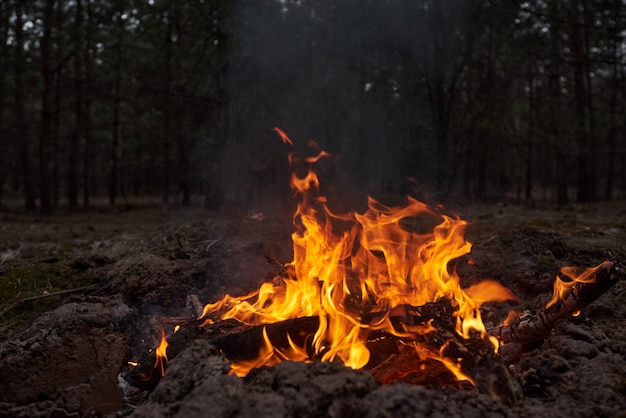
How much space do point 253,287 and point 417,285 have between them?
161 centimetres

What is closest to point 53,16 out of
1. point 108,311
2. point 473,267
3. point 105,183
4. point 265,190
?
point 265,190

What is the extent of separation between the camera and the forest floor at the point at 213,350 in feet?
7.60

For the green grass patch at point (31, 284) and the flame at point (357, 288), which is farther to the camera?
the green grass patch at point (31, 284)

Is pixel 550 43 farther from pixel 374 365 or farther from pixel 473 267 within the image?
pixel 374 365

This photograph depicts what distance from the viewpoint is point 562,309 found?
10.3 ft

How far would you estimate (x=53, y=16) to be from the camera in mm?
13648

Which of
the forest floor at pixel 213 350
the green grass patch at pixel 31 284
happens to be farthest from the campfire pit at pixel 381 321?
the green grass patch at pixel 31 284

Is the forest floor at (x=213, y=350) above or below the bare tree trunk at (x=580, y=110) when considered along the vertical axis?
below

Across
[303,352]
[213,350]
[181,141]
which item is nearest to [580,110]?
[181,141]

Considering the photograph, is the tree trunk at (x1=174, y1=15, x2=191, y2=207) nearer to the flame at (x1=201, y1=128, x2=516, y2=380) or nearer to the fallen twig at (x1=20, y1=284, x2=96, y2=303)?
the fallen twig at (x1=20, y1=284, x2=96, y2=303)

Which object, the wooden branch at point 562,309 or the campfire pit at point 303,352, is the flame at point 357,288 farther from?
the wooden branch at point 562,309

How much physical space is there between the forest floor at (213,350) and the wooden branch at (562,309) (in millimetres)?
106

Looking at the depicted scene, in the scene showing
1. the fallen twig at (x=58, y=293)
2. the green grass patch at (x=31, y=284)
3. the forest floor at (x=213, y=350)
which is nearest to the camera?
the forest floor at (x=213, y=350)

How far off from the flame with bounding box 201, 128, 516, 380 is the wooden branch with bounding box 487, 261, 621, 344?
0.27 m
